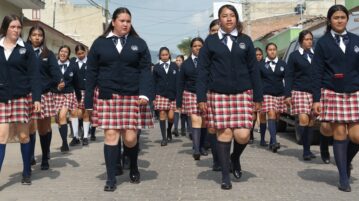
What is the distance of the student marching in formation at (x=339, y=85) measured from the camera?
6043mm

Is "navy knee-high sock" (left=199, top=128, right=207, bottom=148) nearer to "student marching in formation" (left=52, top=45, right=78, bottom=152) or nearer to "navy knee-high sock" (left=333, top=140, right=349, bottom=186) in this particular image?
"student marching in formation" (left=52, top=45, right=78, bottom=152)

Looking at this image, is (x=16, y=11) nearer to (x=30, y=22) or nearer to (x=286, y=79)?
(x=30, y=22)

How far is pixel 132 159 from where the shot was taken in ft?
21.8

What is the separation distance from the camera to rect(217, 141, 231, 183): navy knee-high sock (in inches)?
240

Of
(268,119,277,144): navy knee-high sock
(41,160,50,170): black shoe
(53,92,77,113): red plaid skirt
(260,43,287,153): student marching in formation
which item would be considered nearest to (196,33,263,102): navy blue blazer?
(41,160,50,170): black shoe

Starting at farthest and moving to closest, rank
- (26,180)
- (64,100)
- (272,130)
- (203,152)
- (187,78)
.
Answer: (64,100)
(272,130)
(187,78)
(203,152)
(26,180)

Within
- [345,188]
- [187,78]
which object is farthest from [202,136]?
[345,188]

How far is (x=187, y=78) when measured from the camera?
938 cm

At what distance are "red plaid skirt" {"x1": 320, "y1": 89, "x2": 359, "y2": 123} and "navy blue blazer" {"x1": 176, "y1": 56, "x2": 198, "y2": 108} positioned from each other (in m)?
3.44

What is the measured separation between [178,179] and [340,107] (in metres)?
2.17

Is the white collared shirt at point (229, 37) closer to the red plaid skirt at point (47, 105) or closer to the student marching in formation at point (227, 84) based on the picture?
the student marching in formation at point (227, 84)

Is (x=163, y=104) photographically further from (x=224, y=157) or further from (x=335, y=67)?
(x=335, y=67)

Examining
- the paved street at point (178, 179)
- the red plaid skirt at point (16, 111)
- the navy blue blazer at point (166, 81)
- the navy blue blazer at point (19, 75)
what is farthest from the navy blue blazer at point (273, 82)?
the red plaid skirt at point (16, 111)

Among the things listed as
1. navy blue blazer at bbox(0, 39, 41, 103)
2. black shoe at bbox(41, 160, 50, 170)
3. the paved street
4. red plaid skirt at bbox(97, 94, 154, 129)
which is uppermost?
navy blue blazer at bbox(0, 39, 41, 103)
